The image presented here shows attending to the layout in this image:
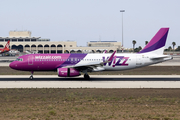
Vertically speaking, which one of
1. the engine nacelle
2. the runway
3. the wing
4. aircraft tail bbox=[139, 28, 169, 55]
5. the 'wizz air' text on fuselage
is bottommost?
the runway

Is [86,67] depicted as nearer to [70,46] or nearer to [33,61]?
[33,61]

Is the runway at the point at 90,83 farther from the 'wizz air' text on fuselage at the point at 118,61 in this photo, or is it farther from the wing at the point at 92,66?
the 'wizz air' text on fuselage at the point at 118,61

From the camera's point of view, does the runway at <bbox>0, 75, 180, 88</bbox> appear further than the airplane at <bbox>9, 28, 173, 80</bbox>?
No

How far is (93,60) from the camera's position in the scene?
37.3m

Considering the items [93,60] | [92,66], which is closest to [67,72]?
[92,66]

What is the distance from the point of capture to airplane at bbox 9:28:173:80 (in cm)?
3638

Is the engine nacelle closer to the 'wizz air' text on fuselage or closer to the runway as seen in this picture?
the runway

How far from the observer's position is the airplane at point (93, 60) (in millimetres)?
36375

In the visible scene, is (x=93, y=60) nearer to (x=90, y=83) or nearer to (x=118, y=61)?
(x=118, y=61)

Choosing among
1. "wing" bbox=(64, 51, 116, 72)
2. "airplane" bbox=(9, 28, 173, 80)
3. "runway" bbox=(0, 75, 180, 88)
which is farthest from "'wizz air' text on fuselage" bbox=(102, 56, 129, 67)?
"runway" bbox=(0, 75, 180, 88)

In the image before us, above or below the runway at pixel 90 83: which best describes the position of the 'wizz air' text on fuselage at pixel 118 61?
above

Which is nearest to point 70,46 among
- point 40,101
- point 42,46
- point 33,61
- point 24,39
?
point 42,46

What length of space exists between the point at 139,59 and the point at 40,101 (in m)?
20.3

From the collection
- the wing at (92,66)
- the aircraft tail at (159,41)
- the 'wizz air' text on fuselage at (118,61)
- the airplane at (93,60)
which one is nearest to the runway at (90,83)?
the wing at (92,66)
